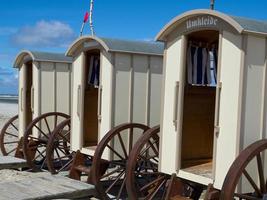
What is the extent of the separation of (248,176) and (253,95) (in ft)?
3.26

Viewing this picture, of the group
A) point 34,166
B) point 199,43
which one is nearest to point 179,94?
point 199,43

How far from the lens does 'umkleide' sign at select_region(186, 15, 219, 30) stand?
6.19 m

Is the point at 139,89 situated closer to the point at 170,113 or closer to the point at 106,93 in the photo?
the point at 106,93

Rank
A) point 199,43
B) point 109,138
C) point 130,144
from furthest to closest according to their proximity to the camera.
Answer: point 130,144 → point 109,138 → point 199,43

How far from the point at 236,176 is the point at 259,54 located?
1.56 metres

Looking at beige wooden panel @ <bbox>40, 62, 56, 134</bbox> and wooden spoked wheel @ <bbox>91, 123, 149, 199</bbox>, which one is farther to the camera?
beige wooden panel @ <bbox>40, 62, 56, 134</bbox>

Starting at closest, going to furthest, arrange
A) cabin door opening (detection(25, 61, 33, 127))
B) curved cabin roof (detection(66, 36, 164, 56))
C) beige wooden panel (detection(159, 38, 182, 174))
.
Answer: beige wooden panel (detection(159, 38, 182, 174)) → curved cabin roof (detection(66, 36, 164, 56)) → cabin door opening (detection(25, 61, 33, 127))

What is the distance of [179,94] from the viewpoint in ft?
Answer: 22.2

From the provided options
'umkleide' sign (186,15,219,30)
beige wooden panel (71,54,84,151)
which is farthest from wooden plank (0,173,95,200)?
'umkleide' sign (186,15,219,30)

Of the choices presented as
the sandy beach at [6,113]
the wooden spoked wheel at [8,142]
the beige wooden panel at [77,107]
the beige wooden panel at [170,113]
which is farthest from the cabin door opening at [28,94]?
the sandy beach at [6,113]

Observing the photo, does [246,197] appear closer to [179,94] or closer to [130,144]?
[179,94]

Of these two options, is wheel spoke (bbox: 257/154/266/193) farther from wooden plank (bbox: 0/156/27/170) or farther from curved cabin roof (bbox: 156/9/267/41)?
wooden plank (bbox: 0/156/27/170)

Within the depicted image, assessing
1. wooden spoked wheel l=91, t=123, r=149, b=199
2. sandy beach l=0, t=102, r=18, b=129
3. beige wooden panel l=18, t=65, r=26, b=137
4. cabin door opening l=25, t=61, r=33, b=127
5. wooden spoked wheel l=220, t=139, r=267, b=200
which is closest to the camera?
wooden spoked wheel l=220, t=139, r=267, b=200

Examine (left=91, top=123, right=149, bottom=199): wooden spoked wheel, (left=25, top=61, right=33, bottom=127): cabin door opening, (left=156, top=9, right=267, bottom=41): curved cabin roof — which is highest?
(left=156, top=9, right=267, bottom=41): curved cabin roof
